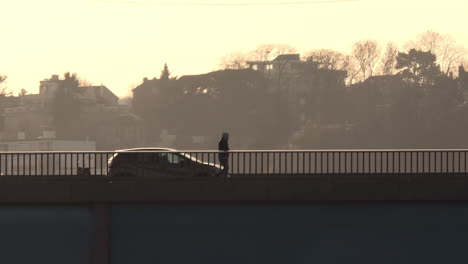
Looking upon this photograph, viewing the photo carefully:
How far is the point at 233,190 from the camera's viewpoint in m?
25.0

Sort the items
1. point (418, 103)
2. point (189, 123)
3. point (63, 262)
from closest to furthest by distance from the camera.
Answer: point (63, 262) → point (418, 103) → point (189, 123)

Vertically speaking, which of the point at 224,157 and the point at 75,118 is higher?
the point at 75,118

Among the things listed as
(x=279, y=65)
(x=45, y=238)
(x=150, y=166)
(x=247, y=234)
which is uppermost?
(x=279, y=65)

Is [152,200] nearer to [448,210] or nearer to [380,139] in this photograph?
[448,210]

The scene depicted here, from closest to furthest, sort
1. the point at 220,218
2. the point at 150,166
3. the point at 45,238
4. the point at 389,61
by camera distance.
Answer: the point at 45,238
the point at 220,218
the point at 150,166
the point at 389,61

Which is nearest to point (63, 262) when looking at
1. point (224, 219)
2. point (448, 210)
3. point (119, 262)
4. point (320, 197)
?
point (119, 262)

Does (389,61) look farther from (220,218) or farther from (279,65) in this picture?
(220,218)

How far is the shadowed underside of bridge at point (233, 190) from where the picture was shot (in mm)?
24781

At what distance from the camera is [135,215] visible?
82.1ft

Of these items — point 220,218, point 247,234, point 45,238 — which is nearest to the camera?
A: point 45,238

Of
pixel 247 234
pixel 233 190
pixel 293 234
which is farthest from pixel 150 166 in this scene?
pixel 293 234

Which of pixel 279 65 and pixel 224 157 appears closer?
pixel 224 157

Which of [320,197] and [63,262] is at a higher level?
[320,197]

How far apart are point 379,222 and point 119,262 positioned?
627 centimetres
